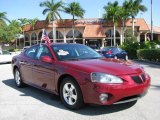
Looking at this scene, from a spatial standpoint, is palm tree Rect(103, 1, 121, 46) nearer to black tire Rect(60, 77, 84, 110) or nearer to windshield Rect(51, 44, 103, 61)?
windshield Rect(51, 44, 103, 61)

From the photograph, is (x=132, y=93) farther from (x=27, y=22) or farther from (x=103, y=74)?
(x=27, y=22)

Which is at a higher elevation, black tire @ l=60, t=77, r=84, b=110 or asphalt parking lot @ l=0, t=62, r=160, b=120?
black tire @ l=60, t=77, r=84, b=110

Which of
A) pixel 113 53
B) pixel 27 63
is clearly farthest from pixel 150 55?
pixel 27 63

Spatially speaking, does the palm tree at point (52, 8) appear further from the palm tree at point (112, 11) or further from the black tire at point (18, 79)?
the black tire at point (18, 79)

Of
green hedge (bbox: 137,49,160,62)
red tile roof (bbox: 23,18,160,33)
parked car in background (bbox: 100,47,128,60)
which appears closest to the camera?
green hedge (bbox: 137,49,160,62)

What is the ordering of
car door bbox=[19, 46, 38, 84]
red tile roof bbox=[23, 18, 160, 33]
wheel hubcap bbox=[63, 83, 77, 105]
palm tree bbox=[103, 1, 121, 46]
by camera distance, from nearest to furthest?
wheel hubcap bbox=[63, 83, 77, 105]
car door bbox=[19, 46, 38, 84]
palm tree bbox=[103, 1, 121, 46]
red tile roof bbox=[23, 18, 160, 33]

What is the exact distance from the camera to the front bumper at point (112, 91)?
6.05 meters

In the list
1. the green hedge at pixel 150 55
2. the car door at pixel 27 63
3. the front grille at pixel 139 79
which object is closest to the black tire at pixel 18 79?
the car door at pixel 27 63

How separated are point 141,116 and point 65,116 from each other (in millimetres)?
1493

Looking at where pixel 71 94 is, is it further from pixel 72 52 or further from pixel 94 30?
pixel 94 30

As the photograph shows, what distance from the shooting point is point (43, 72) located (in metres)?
7.72

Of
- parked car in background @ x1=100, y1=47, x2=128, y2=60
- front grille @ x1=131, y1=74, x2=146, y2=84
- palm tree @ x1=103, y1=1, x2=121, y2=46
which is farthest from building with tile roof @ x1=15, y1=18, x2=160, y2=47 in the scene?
front grille @ x1=131, y1=74, x2=146, y2=84

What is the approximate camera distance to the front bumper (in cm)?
605

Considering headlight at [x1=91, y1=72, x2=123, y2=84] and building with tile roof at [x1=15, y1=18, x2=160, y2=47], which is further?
building with tile roof at [x1=15, y1=18, x2=160, y2=47]
